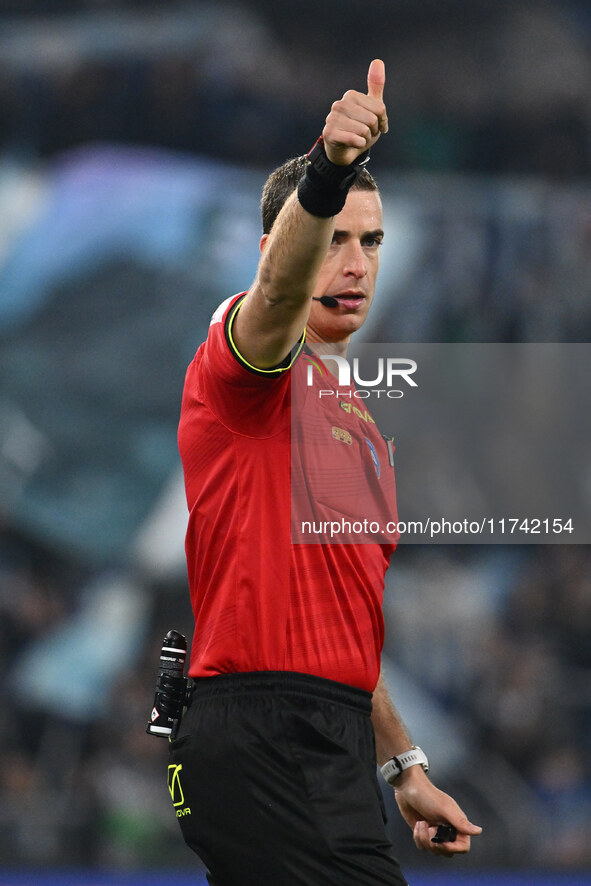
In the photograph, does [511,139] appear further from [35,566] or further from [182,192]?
[35,566]

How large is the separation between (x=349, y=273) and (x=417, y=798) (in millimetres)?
1303

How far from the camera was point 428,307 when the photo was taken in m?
7.94

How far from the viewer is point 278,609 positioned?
225cm

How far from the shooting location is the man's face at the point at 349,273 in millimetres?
2805

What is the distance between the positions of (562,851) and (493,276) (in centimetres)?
389

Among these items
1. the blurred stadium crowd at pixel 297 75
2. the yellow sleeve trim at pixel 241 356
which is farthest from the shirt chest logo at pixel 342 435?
the blurred stadium crowd at pixel 297 75

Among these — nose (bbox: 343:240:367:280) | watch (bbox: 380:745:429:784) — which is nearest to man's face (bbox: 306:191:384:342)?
nose (bbox: 343:240:367:280)

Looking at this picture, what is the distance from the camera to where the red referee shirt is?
2.25m

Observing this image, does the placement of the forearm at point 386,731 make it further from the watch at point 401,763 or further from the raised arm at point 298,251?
the raised arm at point 298,251

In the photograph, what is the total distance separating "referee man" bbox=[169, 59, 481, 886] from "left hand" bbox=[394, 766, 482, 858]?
375 mm

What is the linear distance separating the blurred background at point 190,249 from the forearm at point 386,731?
468cm

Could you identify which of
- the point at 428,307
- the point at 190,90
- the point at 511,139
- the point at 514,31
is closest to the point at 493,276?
the point at 428,307

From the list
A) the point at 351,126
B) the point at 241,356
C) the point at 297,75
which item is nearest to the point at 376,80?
the point at 351,126

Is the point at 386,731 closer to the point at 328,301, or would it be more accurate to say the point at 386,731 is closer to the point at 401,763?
the point at 401,763
